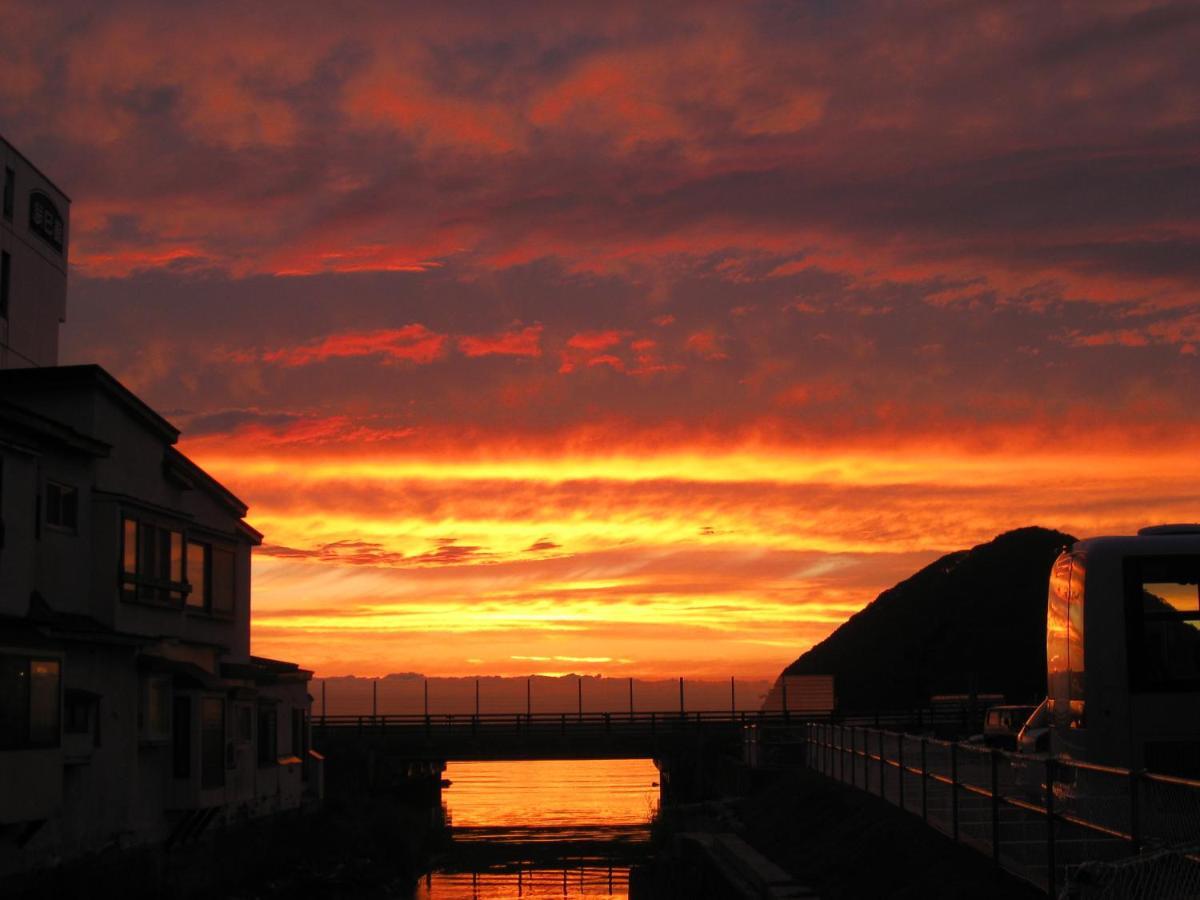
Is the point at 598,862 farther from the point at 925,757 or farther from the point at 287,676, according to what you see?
the point at 925,757

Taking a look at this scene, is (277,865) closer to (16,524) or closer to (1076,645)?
(16,524)

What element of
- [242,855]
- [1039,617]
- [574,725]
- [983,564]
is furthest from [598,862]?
[983,564]

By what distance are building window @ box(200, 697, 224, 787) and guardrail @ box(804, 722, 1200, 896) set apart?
48.9ft

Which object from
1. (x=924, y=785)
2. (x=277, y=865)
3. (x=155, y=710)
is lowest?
(x=277, y=865)

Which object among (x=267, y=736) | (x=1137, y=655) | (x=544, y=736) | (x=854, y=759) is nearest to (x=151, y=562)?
(x=267, y=736)

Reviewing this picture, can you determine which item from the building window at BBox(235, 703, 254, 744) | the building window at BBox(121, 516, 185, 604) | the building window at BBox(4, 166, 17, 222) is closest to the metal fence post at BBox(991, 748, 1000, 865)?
the building window at BBox(121, 516, 185, 604)

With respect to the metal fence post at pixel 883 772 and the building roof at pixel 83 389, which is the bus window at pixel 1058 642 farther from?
the building roof at pixel 83 389

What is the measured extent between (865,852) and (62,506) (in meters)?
15.2

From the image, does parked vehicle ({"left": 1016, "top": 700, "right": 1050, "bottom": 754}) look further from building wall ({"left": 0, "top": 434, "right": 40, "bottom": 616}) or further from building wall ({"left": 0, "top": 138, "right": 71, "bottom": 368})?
building wall ({"left": 0, "top": 138, "right": 71, "bottom": 368})

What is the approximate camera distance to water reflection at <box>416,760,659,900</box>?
3794cm

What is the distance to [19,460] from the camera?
77.3 ft

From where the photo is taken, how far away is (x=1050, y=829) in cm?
1259

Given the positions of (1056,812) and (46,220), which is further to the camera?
(46,220)

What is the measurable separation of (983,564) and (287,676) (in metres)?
75.6
